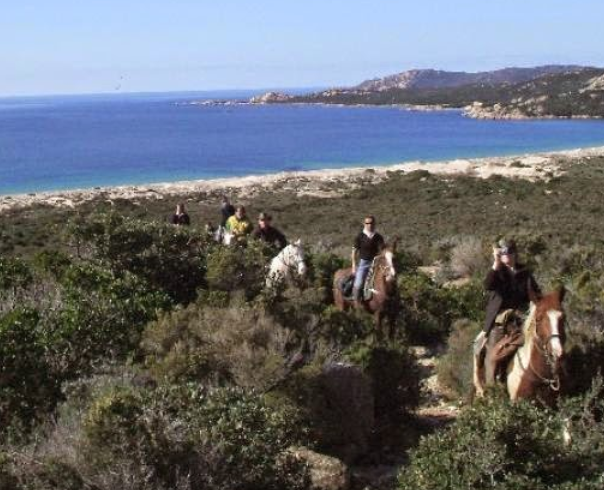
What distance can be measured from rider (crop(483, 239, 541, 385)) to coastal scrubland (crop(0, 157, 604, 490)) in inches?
26.8

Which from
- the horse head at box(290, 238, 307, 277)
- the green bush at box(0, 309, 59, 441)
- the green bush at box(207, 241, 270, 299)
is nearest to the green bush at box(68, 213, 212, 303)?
the green bush at box(207, 241, 270, 299)

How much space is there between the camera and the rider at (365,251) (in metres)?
11.8

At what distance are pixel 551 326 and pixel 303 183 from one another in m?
49.9


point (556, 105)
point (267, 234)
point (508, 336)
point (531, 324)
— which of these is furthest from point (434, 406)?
point (556, 105)

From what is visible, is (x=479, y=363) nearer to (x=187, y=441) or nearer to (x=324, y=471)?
(x=324, y=471)

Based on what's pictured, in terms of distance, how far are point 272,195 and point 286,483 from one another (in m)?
→ 45.3

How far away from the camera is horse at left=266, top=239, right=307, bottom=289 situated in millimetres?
12188

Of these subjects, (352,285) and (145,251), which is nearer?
(352,285)

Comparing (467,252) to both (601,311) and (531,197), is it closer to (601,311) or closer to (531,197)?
(601,311)

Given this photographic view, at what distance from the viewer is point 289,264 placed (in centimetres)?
1239

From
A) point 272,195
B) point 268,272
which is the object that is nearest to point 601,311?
point 268,272

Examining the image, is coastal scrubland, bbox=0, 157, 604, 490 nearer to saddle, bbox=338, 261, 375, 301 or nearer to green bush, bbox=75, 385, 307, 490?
green bush, bbox=75, 385, 307, 490

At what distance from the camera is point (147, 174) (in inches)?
2854

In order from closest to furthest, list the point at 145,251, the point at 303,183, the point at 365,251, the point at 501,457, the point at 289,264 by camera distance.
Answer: the point at 501,457 → the point at 365,251 → the point at 289,264 → the point at 145,251 → the point at 303,183
